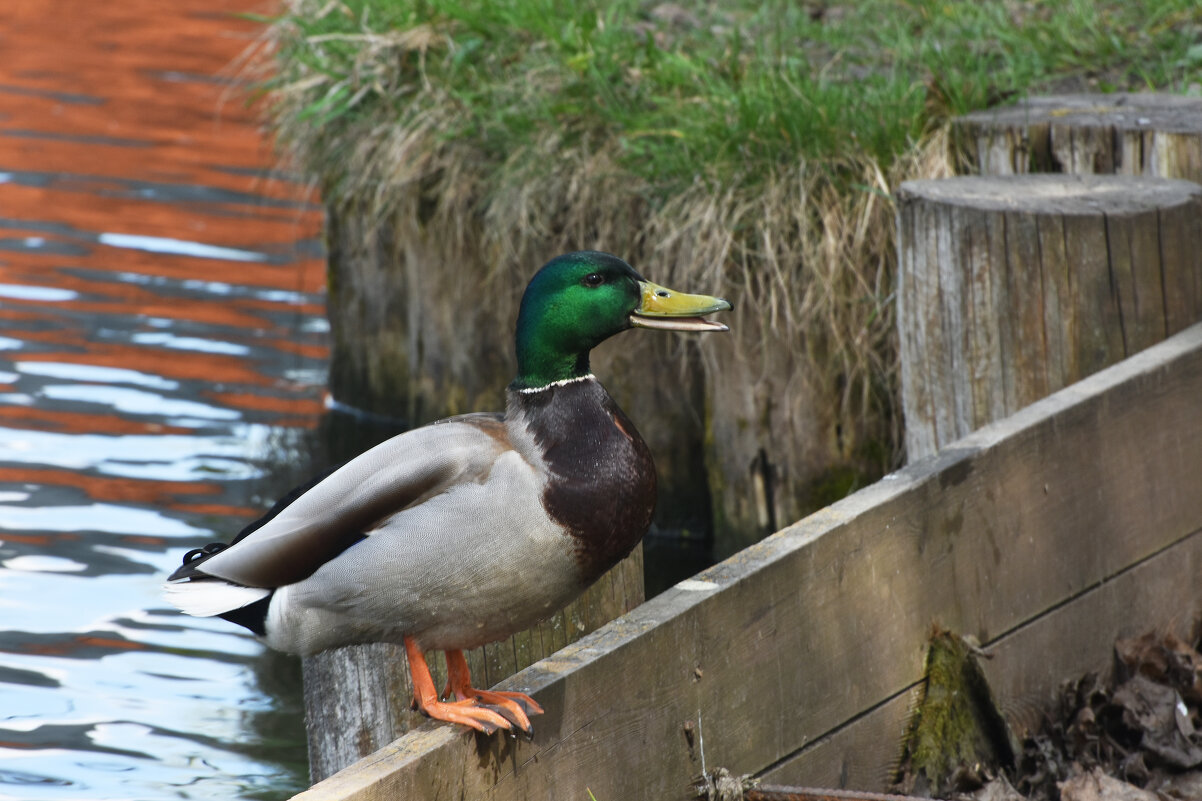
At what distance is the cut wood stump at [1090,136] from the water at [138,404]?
2.33 m

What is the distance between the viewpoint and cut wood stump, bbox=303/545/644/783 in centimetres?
215

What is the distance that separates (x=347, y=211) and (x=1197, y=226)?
310 cm

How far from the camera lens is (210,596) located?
6.31 feet

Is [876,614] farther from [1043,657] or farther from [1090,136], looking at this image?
[1090,136]

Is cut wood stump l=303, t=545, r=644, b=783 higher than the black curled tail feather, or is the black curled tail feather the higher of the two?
the black curled tail feather

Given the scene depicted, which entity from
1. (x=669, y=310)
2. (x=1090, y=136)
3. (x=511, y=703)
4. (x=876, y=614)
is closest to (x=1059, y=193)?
(x=1090, y=136)

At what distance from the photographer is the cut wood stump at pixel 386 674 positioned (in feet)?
7.07

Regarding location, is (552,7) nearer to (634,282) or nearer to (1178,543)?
(1178,543)

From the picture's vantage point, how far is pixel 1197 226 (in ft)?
10.8

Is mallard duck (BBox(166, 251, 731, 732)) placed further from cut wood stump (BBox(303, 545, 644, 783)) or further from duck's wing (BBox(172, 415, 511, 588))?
cut wood stump (BBox(303, 545, 644, 783))

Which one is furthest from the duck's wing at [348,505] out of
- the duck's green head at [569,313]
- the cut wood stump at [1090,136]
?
the cut wood stump at [1090,136]

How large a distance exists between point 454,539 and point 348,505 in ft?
0.48

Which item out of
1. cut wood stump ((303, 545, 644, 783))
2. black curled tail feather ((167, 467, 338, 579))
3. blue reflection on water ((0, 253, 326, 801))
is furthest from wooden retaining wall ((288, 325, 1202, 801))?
blue reflection on water ((0, 253, 326, 801))

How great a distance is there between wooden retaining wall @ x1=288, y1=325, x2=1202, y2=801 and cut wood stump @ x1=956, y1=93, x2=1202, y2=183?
78 cm
